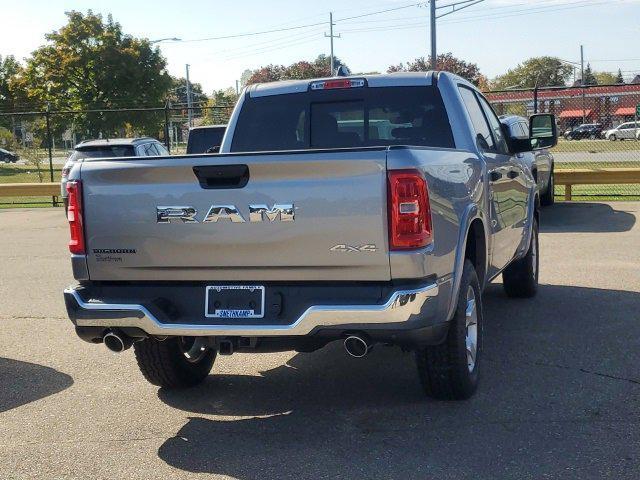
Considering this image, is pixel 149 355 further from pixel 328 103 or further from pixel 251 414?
pixel 328 103

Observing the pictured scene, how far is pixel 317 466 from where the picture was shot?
4.48m

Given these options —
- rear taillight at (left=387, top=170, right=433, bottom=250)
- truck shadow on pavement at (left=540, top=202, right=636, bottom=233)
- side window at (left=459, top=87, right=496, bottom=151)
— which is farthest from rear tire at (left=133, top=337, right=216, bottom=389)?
truck shadow on pavement at (left=540, top=202, right=636, bottom=233)

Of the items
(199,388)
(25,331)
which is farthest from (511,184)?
(25,331)

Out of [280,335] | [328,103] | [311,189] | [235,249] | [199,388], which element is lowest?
[199,388]

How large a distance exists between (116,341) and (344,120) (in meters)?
2.55

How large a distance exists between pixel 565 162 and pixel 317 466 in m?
24.0

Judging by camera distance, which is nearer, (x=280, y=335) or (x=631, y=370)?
(x=280, y=335)

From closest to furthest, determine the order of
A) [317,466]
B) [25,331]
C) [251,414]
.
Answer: [317,466] < [251,414] < [25,331]

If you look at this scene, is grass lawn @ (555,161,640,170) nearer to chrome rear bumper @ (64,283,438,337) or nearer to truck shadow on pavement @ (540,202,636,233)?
truck shadow on pavement @ (540,202,636,233)

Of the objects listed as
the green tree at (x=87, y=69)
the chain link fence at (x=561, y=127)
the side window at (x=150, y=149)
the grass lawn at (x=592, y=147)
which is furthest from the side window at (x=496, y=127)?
the green tree at (x=87, y=69)

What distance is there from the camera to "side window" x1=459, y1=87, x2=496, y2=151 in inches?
263

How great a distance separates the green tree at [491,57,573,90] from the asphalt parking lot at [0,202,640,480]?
11573cm

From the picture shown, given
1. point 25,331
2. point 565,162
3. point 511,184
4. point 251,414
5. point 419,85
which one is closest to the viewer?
point 251,414

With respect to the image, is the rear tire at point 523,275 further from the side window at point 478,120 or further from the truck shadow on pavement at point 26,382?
the truck shadow on pavement at point 26,382
